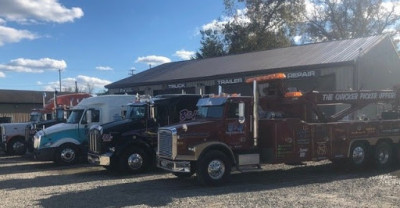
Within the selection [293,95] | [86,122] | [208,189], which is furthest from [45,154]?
[293,95]

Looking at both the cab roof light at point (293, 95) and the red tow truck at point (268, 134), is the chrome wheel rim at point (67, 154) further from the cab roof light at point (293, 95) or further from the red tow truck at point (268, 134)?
the cab roof light at point (293, 95)

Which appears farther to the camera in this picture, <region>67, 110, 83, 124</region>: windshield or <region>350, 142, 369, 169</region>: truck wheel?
<region>67, 110, 83, 124</region>: windshield

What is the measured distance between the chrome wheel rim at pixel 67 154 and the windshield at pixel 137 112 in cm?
313

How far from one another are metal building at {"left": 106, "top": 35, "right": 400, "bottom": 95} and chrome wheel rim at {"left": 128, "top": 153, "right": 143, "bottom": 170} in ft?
43.4

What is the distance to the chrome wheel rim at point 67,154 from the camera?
1733 cm

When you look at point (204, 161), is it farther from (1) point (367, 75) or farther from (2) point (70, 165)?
(1) point (367, 75)

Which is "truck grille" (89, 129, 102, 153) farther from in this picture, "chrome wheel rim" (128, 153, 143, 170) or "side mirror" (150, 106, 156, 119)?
"side mirror" (150, 106, 156, 119)

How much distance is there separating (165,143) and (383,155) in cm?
755

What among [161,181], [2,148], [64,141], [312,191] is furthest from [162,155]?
[2,148]

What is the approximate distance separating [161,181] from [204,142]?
2039 millimetres

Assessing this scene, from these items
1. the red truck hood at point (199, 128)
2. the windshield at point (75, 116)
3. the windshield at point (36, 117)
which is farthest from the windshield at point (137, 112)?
the windshield at point (36, 117)

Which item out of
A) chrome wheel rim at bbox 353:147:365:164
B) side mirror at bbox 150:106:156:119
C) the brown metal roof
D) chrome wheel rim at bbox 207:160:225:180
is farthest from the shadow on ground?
the brown metal roof

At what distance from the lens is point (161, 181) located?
13070 millimetres

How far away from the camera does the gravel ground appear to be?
32.1 feet
